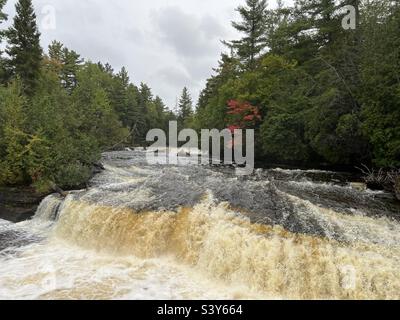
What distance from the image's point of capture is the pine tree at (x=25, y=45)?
25.5 m

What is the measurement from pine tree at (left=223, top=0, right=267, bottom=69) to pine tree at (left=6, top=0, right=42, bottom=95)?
54.8 feet

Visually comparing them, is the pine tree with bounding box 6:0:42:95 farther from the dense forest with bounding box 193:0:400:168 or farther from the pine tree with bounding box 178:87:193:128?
the pine tree with bounding box 178:87:193:128

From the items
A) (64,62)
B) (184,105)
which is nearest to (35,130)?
(64,62)

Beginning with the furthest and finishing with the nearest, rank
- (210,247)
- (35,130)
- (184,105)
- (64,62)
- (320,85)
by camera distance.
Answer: (184,105) → (64,62) → (320,85) → (35,130) → (210,247)

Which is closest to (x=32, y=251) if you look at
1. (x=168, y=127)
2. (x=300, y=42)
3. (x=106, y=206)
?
(x=106, y=206)

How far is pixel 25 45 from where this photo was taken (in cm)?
2630

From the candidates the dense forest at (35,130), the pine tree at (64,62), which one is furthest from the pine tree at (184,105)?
the dense forest at (35,130)

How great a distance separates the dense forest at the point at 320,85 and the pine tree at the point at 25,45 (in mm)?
15123

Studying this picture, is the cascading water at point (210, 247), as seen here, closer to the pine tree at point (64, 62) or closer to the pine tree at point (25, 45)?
the pine tree at point (25, 45)

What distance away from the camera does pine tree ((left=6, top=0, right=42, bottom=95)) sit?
25484mm

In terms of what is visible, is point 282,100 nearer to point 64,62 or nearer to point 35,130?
point 35,130

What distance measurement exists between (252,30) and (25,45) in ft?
61.6

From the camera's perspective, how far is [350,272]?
6.07m

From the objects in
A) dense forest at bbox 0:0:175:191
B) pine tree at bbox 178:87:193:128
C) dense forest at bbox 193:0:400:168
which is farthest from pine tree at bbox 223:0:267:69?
pine tree at bbox 178:87:193:128
